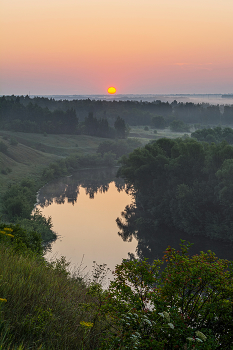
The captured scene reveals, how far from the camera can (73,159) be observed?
9269 cm

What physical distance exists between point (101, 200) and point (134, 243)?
20.7 metres

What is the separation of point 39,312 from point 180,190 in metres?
36.1

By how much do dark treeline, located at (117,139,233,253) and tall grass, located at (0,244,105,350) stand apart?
30112mm

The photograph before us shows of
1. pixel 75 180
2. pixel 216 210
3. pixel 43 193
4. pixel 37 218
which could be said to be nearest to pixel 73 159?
pixel 75 180

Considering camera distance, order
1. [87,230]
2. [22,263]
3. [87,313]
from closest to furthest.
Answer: [87,313], [22,263], [87,230]

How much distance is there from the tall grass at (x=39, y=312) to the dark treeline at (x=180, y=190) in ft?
98.8

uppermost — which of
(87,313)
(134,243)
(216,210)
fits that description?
(87,313)

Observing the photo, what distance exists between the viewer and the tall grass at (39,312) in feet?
18.7

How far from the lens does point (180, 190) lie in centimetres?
4109

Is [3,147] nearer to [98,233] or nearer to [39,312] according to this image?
[98,233]

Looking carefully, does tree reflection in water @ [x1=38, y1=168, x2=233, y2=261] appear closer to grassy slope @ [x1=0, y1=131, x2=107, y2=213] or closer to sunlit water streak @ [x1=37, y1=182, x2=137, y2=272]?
sunlit water streak @ [x1=37, y1=182, x2=137, y2=272]

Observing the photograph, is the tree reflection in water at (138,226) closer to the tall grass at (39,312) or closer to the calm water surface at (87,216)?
the calm water surface at (87,216)

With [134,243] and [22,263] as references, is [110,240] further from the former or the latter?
[22,263]

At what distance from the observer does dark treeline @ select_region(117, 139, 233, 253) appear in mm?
38406
